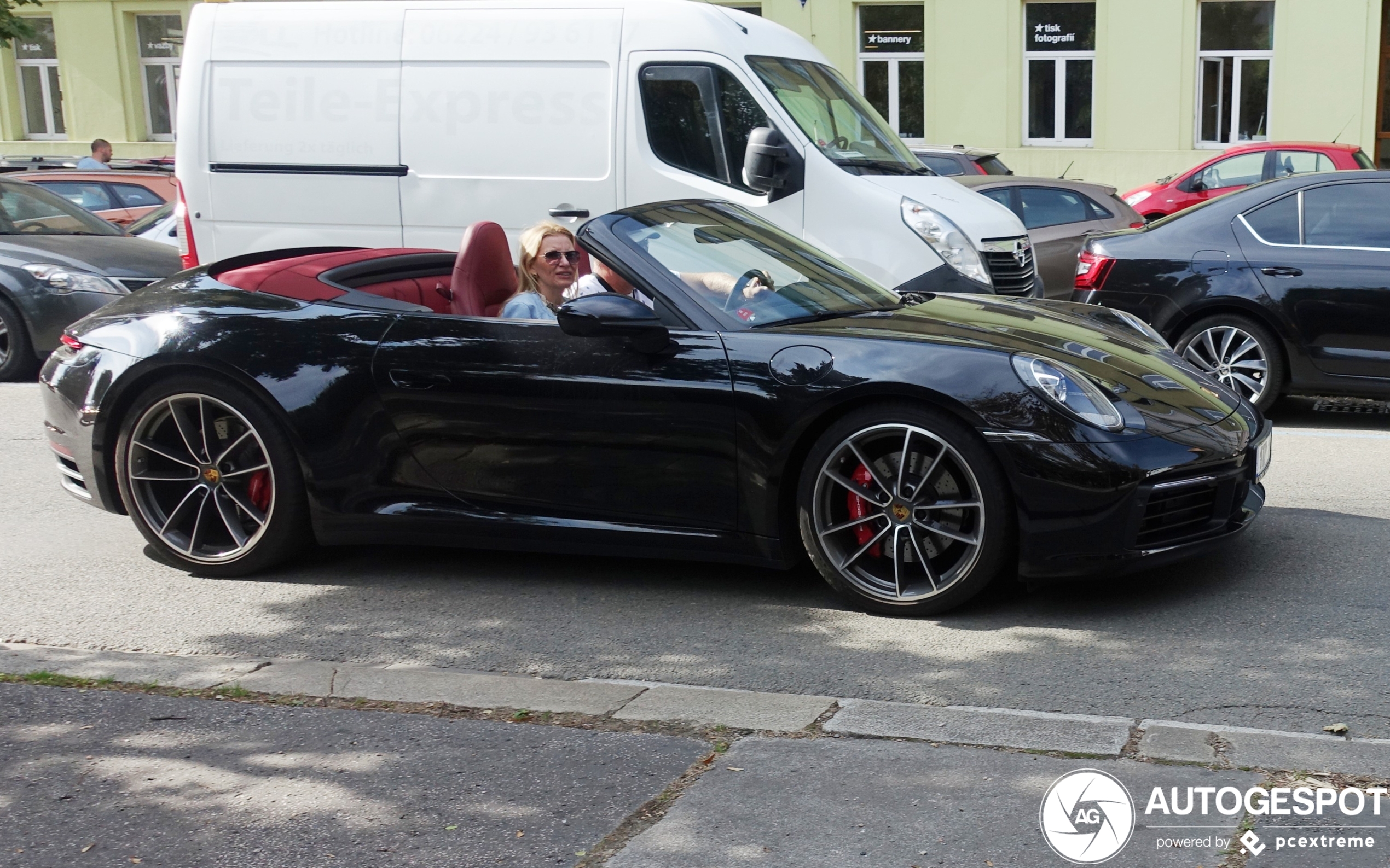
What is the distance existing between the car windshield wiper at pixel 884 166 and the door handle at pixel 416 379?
4.45 meters

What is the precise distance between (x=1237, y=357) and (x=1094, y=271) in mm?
960

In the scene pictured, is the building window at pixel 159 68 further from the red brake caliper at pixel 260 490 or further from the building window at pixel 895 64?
the red brake caliper at pixel 260 490

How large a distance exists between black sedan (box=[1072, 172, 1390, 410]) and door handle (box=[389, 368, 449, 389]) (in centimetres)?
468

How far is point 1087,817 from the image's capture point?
3.34m

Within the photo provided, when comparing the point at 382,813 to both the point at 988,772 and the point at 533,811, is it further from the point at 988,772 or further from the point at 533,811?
the point at 988,772

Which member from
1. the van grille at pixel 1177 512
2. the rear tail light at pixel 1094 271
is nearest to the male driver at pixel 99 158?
the rear tail light at pixel 1094 271

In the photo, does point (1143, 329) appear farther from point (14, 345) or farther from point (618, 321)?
point (14, 345)

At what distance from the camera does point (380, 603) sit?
542cm

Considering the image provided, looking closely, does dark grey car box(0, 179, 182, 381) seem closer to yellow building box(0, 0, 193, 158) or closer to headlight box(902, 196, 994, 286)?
headlight box(902, 196, 994, 286)

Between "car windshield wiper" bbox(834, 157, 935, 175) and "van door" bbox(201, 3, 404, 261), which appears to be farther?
"van door" bbox(201, 3, 404, 261)

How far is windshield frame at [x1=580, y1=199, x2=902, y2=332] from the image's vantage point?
16.9 feet

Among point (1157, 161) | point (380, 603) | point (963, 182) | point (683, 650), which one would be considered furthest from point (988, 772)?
point (1157, 161)

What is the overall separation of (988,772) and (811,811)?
1.56 feet

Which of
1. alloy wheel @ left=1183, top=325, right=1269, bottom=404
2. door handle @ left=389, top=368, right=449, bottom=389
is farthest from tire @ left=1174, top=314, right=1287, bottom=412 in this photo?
door handle @ left=389, top=368, right=449, bottom=389
